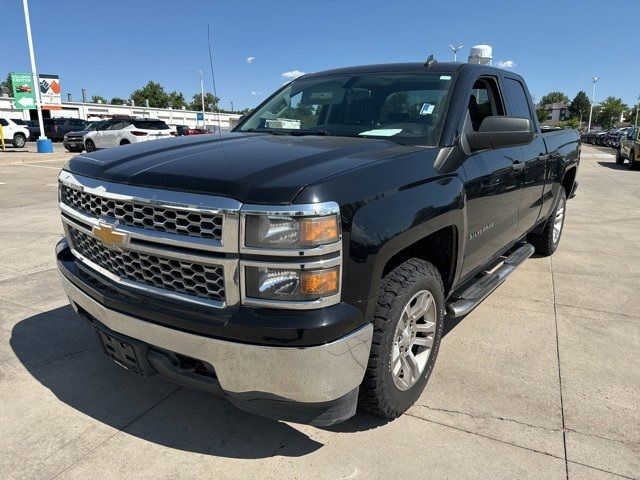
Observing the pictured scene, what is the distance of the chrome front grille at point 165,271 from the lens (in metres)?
2.06

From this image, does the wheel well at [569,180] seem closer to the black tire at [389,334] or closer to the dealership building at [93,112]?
the black tire at [389,334]

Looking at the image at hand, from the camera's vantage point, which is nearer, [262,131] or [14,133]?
[262,131]

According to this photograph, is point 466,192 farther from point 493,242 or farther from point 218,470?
point 218,470

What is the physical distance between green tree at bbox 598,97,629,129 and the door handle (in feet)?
400

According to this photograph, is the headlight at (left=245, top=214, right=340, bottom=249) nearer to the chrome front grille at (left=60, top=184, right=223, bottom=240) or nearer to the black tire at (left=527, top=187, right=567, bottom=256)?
the chrome front grille at (left=60, top=184, right=223, bottom=240)

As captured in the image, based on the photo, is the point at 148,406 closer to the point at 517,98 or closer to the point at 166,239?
the point at 166,239

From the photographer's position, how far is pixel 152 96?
98625 mm

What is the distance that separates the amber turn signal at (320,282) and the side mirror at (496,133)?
57.8 inches

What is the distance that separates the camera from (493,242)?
363 centimetres

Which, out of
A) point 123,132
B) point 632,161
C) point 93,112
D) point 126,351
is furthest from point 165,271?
point 93,112

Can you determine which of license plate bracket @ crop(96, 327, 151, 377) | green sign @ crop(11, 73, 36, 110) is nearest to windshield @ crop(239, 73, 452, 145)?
license plate bracket @ crop(96, 327, 151, 377)

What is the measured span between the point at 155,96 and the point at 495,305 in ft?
344

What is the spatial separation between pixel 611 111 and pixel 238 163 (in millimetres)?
129330

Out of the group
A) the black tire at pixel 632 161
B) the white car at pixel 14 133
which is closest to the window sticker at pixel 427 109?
the black tire at pixel 632 161
